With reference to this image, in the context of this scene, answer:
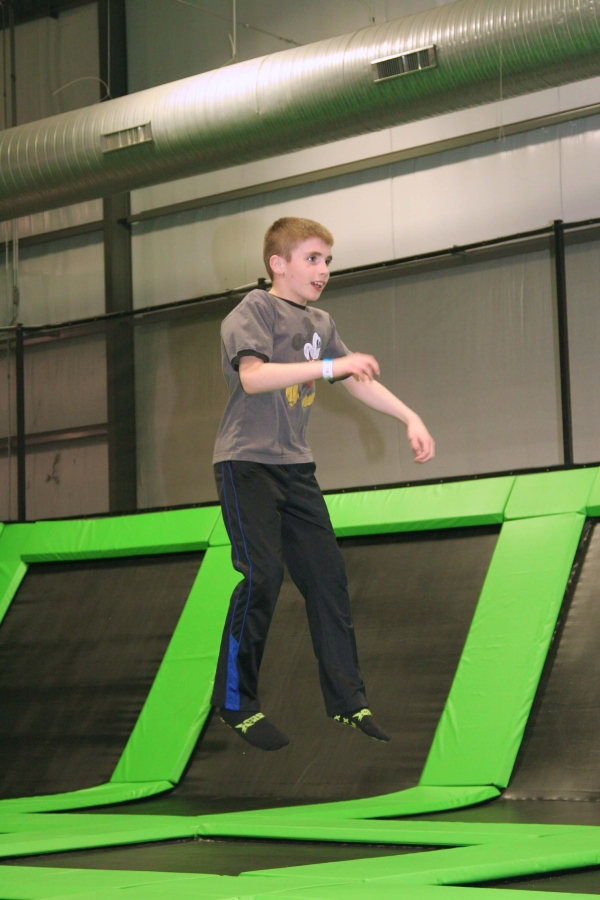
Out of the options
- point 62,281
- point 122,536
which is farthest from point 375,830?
point 62,281

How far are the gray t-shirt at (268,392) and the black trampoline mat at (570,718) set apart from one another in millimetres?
1190

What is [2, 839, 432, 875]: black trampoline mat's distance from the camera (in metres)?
2.17

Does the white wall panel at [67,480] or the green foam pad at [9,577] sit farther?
the white wall panel at [67,480]

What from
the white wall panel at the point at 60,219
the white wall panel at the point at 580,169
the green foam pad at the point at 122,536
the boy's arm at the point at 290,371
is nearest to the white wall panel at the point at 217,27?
the white wall panel at the point at 60,219

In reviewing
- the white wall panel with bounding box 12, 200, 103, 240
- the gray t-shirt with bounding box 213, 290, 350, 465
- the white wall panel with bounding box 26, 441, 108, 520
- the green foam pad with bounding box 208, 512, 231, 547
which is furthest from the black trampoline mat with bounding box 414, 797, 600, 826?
the white wall panel with bounding box 12, 200, 103, 240

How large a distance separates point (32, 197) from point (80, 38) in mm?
3089

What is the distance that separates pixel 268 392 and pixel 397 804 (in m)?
1.19

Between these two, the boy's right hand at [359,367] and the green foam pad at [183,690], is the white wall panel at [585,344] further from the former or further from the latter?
the boy's right hand at [359,367]

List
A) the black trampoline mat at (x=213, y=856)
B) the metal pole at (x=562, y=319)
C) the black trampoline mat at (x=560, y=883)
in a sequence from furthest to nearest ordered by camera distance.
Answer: the metal pole at (x=562, y=319)
the black trampoline mat at (x=213, y=856)
the black trampoline mat at (x=560, y=883)

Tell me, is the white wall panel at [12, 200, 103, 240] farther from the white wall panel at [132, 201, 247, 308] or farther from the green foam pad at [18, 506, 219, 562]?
the green foam pad at [18, 506, 219, 562]

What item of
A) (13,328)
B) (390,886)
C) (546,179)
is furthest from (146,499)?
(390,886)

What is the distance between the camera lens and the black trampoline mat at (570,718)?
3039 millimetres

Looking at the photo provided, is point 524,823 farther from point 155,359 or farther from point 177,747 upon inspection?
point 155,359

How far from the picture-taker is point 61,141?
5.36 metres
